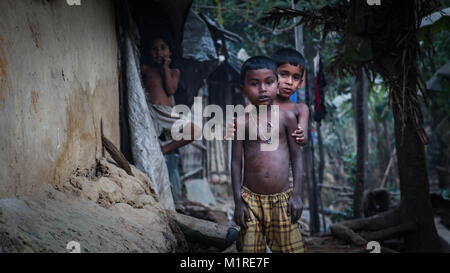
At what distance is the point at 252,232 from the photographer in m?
2.30

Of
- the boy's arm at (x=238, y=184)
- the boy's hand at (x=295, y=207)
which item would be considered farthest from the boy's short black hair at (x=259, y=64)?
the boy's hand at (x=295, y=207)

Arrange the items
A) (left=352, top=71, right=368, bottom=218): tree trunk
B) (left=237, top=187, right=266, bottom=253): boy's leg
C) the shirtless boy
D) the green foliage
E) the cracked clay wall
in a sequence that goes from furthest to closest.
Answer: the green foliage → (left=352, top=71, right=368, bottom=218): tree trunk → the shirtless boy → (left=237, top=187, right=266, bottom=253): boy's leg → the cracked clay wall

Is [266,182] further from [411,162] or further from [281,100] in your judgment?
[411,162]

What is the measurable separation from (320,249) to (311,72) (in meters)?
3.89

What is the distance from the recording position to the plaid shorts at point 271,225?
2.32 meters

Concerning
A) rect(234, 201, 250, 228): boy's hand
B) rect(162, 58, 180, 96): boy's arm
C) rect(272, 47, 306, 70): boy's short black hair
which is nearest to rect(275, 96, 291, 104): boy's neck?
rect(272, 47, 306, 70): boy's short black hair

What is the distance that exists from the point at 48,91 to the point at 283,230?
5.23ft

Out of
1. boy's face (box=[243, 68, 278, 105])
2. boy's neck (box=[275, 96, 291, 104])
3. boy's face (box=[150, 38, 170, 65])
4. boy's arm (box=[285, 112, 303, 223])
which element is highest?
boy's face (box=[150, 38, 170, 65])

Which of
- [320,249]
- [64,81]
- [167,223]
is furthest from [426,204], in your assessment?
[64,81]

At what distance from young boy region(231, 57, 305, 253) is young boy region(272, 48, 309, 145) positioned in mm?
114

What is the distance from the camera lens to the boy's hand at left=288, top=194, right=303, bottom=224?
2307 mm

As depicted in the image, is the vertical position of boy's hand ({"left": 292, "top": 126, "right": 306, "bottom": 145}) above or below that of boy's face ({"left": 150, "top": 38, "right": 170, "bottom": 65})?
below

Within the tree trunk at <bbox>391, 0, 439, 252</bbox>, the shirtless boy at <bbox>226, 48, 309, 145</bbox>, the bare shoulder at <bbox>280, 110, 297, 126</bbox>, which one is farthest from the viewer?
the tree trunk at <bbox>391, 0, 439, 252</bbox>

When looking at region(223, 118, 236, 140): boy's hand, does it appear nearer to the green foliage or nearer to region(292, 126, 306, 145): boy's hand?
region(292, 126, 306, 145): boy's hand
